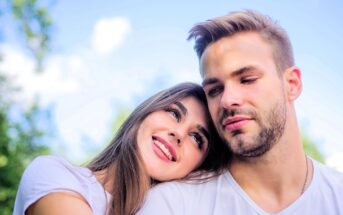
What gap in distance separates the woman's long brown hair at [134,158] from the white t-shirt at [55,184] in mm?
93

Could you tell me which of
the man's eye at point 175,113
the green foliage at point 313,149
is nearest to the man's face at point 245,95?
the man's eye at point 175,113

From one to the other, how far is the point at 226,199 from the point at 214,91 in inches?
24.4

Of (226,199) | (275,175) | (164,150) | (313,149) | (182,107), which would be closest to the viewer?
(226,199)

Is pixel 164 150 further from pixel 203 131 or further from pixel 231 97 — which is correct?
pixel 231 97

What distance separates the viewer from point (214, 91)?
244 centimetres

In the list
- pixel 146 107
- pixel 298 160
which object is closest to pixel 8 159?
pixel 146 107

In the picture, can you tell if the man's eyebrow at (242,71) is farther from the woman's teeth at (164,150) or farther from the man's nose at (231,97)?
the woman's teeth at (164,150)

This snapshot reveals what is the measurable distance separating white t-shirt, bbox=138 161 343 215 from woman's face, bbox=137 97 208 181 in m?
0.12

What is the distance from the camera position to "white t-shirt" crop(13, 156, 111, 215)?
2.05 meters

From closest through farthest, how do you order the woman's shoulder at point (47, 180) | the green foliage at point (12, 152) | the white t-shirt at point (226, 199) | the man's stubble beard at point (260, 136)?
the woman's shoulder at point (47, 180), the white t-shirt at point (226, 199), the man's stubble beard at point (260, 136), the green foliage at point (12, 152)

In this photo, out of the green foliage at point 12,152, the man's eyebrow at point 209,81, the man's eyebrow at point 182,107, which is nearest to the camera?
the man's eyebrow at point 209,81

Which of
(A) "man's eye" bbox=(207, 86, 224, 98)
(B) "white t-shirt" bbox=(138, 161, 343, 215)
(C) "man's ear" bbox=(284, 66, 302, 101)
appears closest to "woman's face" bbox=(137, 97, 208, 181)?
(B) "white t-shirt" bbox=(138, 161, 343, 215)

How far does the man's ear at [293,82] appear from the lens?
2.53m

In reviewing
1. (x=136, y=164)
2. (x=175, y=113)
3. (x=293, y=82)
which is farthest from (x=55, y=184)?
(x=293, y=82)
